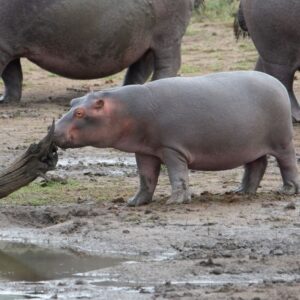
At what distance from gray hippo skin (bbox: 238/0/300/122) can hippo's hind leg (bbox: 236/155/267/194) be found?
3267 millimetres

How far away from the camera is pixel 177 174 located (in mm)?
8531

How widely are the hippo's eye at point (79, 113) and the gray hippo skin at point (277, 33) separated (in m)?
4.05

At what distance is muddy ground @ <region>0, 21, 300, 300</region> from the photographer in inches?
263

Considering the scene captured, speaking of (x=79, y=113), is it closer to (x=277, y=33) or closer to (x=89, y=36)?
(x=277, y=33)

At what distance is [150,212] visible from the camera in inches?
330

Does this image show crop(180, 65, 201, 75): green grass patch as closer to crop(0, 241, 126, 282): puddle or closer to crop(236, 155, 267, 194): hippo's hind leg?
crop(236, 155, 267, 194): hippo's hind leg

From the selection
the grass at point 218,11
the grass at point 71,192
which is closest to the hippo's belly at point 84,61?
the grass at point 71,192

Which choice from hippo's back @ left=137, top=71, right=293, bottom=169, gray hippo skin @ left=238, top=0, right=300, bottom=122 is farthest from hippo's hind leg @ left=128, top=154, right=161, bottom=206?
gray hippo skin @ left=238, top=0, right=300, bottom=122

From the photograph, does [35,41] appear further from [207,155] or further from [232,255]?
[232,255]

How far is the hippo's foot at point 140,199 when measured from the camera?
8703mm

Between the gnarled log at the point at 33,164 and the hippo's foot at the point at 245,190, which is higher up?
the gnarled log at the point at 33,164

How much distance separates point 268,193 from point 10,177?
68.4 inches

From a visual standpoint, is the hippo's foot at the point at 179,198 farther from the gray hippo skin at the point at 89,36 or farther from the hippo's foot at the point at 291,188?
the gray hippo skin at the point at 89,36

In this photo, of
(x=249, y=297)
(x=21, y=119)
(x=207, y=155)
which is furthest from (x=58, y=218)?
(x=21, y=119)
